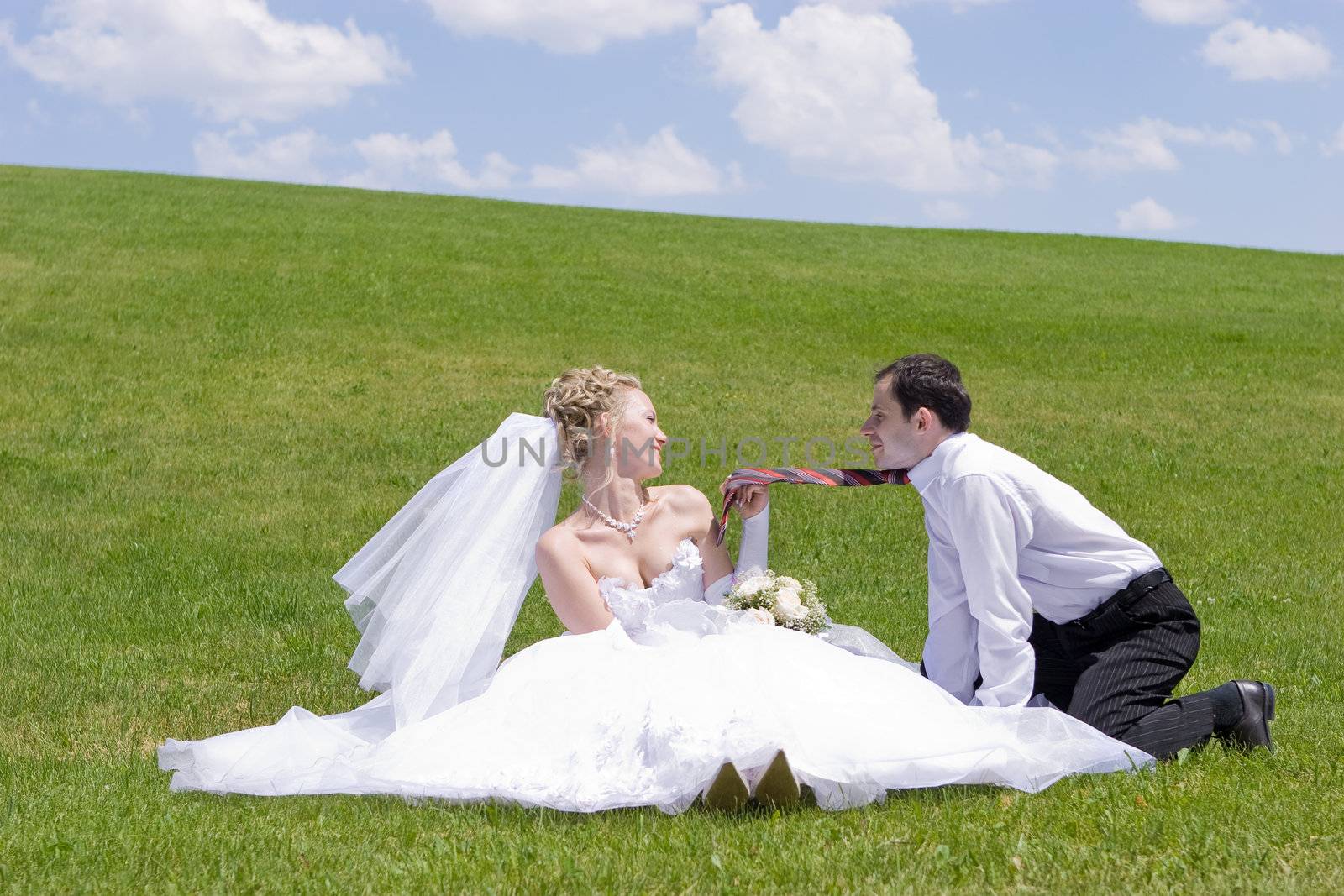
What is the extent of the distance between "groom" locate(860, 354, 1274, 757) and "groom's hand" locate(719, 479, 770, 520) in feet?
2.14

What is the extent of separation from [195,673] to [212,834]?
3.83 metres

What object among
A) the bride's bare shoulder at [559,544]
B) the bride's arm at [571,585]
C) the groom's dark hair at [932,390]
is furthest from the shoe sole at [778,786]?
the groom's dark hair at [932,390]

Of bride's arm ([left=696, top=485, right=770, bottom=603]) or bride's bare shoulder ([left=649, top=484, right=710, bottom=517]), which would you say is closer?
bride's arm ([left=696, top=485, right=770, bottom=603])

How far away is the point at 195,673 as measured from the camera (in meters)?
9.08

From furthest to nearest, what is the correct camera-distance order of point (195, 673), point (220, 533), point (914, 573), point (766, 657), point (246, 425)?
point (246, 425) → point (220, 533) → point (914, 573) → point (195, 673) → point (766, 657)

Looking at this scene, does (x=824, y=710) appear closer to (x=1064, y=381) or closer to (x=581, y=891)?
(x=581, y=891)

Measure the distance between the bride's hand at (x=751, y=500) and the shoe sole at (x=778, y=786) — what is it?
164 centimetres

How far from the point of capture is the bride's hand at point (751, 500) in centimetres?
671

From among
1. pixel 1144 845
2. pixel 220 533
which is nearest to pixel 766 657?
pixel 1144 845

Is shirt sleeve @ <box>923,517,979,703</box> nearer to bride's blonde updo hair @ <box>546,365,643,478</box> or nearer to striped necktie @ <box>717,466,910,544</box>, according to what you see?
striped necktie @ <box>717,466,910,544</box>

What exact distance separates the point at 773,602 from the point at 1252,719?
2.55m

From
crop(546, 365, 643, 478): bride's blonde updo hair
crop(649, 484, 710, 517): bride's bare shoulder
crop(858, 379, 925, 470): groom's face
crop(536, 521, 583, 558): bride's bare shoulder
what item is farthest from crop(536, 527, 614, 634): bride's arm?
crop(858, 379, 925, 470): groom's face

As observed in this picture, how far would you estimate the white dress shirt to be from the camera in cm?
601

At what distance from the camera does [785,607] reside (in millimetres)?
6500
